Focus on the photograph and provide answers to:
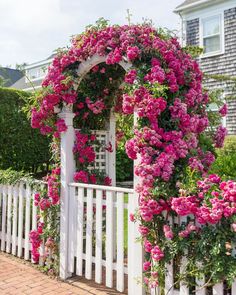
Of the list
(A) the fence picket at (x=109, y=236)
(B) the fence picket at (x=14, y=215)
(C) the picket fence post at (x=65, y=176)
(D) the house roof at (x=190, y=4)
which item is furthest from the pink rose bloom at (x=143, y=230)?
(D) the house roof at (x=190, y=4)

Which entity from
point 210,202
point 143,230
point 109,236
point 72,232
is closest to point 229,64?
point 72,232

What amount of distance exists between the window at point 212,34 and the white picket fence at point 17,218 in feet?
30.7

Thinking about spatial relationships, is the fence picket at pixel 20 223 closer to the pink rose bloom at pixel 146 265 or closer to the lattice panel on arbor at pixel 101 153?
the lattice panel on arbor at pixel 101 153

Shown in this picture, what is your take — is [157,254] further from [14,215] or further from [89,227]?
[14,215]

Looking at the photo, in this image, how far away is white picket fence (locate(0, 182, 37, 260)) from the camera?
445 cm

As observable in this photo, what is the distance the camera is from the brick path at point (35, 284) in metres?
3.49

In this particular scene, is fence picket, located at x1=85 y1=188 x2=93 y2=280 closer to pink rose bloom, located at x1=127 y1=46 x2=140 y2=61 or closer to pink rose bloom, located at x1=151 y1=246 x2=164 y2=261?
pink rose bloom, located at x1=151 y1=246 x2=164 y2=261

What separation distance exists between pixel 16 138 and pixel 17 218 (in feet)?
15.6

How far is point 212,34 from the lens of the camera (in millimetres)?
11852

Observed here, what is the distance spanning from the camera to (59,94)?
158 inches

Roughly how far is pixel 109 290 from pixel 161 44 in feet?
8.31

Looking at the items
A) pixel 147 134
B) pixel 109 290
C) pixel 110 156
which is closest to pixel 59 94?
pixel 110 156

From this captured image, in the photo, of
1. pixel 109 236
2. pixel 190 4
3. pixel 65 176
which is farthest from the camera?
pixel 190 4

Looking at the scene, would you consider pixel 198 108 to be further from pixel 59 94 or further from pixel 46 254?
pixel 46 254
